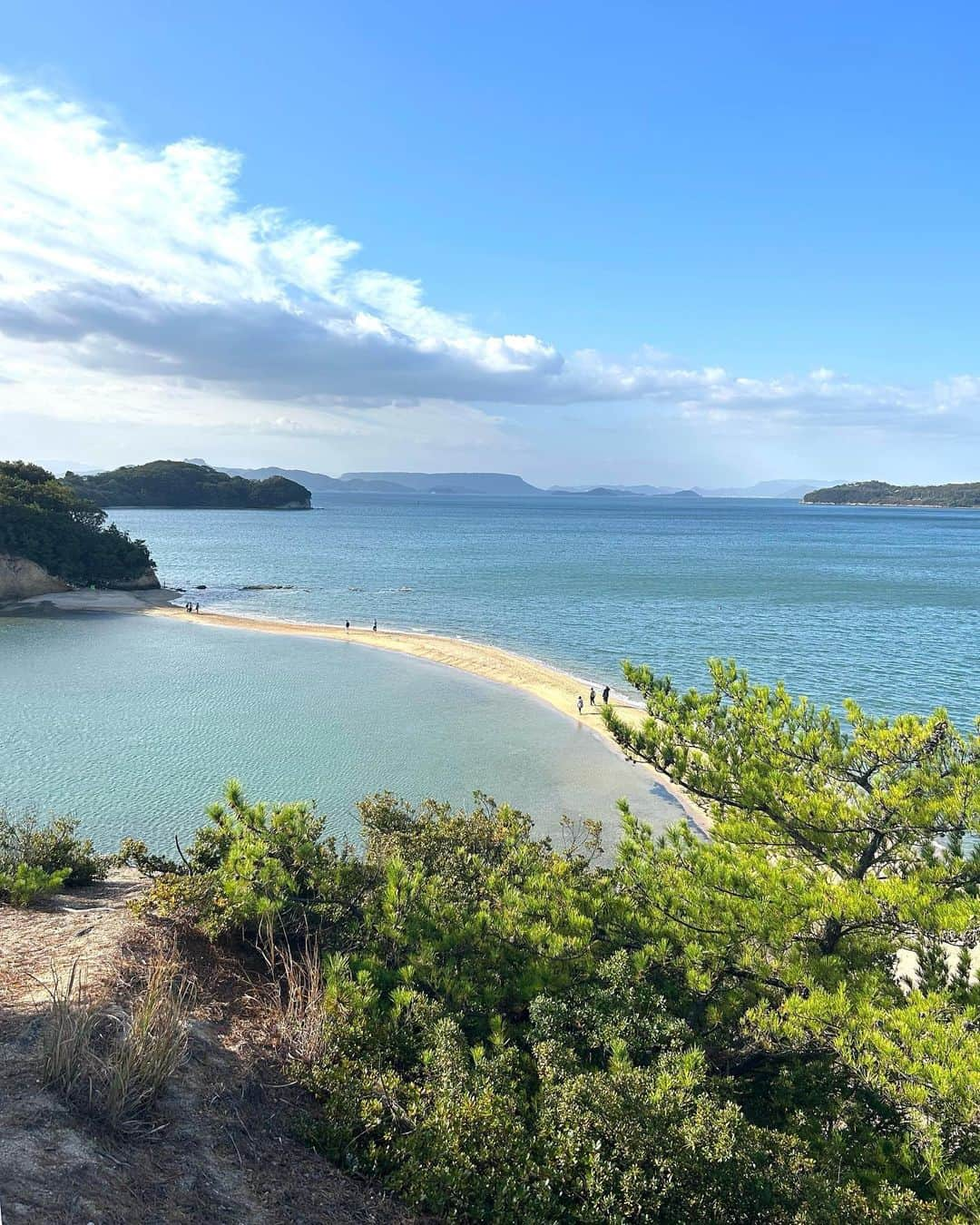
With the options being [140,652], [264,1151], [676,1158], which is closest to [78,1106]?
[264,1151]

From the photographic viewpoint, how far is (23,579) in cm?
5897

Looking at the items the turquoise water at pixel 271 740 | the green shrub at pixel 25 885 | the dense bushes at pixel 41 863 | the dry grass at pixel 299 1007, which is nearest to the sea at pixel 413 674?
the turquoise water at pixel 271 740

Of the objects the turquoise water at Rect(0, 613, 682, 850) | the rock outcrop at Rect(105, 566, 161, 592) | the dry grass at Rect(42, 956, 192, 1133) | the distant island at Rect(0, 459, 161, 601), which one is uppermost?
the distant island at Rect(0, 459, 161, 601)

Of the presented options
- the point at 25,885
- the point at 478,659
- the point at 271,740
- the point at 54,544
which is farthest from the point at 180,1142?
the point at 54,544

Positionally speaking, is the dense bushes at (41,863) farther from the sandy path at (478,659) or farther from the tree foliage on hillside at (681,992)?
the sandy path at (478,659)

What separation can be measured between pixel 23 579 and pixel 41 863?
181 ft

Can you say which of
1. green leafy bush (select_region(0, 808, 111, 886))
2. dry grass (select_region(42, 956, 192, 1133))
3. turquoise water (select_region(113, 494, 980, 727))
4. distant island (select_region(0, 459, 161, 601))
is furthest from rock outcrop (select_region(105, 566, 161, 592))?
dry grass (select_region(42, 956, 192, 1133))

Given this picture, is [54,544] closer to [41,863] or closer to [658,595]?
[658,595]

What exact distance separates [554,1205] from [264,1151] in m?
2.59

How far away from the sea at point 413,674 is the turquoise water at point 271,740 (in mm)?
117

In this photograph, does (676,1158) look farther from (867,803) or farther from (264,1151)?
(867,803)

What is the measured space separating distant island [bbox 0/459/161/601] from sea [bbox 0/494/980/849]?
26.5 feet

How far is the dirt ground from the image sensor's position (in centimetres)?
545

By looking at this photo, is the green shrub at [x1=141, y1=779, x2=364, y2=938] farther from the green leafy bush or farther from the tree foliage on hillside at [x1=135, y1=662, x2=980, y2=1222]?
the green leafy bush
